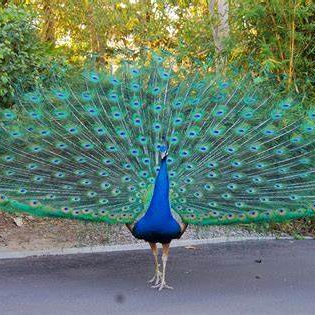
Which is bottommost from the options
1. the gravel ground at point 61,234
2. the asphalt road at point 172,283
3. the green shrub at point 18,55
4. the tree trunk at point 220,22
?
the asphalt road at point 172,283

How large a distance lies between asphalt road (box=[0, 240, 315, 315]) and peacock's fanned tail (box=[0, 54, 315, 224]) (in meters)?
0.62

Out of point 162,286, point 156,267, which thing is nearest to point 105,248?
point 156,267

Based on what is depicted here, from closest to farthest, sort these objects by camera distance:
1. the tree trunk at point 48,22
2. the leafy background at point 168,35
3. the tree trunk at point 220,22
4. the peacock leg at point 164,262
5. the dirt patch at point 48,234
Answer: the peacock leg at point 164,262 < the leafy background at point 168,35 < the dirt patch at point 48,234 < the tree trunk at point 220,22 < the tree trunk at point 48,22

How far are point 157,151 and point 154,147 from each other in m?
0.06

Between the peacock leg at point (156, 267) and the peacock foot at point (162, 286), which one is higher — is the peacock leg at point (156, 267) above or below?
above

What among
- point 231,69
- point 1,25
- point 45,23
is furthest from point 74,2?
point 231,69

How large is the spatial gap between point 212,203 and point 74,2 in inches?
236

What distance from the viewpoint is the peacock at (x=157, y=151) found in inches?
200

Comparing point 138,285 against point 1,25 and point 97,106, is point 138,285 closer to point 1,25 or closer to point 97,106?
point 97,106

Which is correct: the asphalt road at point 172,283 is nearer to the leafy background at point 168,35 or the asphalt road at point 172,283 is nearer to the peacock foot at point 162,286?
the peacock foot at point 162,286

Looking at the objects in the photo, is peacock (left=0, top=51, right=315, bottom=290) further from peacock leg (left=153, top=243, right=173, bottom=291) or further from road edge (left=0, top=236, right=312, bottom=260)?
road edge (left=0, top=236, right=312, bottom=260)

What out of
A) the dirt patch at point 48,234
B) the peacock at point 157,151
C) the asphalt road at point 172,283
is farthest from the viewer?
the dirt patch at point 48,234

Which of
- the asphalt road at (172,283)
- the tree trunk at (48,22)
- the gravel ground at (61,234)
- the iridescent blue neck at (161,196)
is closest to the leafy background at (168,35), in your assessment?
the tree trunk at (48,22)

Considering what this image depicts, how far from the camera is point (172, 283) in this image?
5.48 meters
